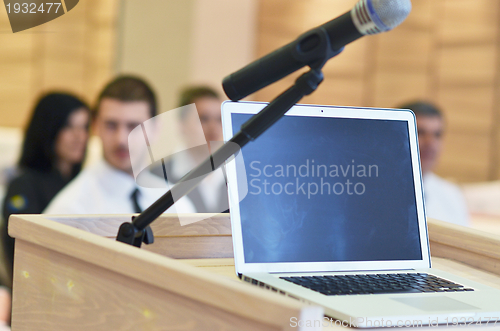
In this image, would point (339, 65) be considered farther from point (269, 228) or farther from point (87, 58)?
point (269, 228)

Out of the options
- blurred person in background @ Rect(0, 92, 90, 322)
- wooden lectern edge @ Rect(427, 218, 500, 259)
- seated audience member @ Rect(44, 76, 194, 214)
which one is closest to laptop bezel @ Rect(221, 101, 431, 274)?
wooden lectern edge @ Rect(427, 218, 500, 259)

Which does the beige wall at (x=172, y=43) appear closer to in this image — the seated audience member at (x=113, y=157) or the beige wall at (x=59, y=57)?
→ the beige wall at (x=59, y=57)

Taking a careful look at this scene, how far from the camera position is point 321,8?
122 inches

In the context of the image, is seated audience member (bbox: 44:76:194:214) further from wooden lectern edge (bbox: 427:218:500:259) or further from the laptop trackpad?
the laptop trackpad

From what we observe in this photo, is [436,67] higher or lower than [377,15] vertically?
higher

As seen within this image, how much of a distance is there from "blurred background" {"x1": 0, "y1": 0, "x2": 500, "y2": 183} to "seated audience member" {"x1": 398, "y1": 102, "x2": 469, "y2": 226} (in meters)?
1.02

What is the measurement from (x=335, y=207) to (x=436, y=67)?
2.64 meters

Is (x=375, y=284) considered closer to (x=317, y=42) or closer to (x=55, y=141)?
(x=317, y=42)

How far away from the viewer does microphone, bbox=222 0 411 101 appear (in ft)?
1.12

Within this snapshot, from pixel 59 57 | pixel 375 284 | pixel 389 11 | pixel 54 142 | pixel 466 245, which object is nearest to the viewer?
pixel 389 11

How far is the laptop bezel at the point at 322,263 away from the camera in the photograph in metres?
0.50

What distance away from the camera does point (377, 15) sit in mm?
340

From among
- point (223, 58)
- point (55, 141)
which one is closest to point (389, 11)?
point (55, 141)

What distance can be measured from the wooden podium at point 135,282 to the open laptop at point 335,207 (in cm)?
6
